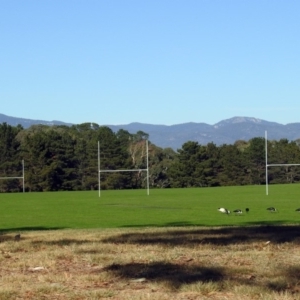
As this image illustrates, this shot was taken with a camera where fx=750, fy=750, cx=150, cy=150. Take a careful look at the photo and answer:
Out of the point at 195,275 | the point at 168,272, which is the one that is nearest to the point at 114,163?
the point at 168,272

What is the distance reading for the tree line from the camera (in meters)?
57.5

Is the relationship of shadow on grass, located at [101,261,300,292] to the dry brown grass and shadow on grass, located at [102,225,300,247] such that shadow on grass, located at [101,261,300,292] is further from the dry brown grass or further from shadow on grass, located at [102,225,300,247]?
shadow on grass, located at [102,225,300,247]

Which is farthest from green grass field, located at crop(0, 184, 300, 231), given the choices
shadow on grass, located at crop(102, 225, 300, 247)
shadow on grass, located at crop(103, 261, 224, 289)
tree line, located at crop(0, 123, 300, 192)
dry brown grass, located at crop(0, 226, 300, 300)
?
tree line, located at crop(0, 123, 300, 192)

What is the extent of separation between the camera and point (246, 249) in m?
8.98

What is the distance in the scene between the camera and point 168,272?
7.35 metres

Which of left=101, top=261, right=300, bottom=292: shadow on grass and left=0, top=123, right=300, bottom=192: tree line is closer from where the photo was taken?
left=101, top=261, right=300, bottom=292: shadow on grass

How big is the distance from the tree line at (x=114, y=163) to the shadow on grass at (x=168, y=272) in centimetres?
4838

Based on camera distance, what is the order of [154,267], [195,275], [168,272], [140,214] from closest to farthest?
[195,275] → [168,272] → [154,267] → [140,214]

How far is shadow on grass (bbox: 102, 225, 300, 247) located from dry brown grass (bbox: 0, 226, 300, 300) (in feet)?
0.05

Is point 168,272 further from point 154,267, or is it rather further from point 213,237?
point 213,237

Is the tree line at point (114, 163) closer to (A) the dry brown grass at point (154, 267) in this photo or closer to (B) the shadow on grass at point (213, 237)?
(B) the shadow on grass at point (213, 237)

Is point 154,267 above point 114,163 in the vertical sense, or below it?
below

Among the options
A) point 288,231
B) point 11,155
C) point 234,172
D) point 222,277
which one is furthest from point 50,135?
point 222,277

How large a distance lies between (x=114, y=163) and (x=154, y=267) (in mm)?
49764
